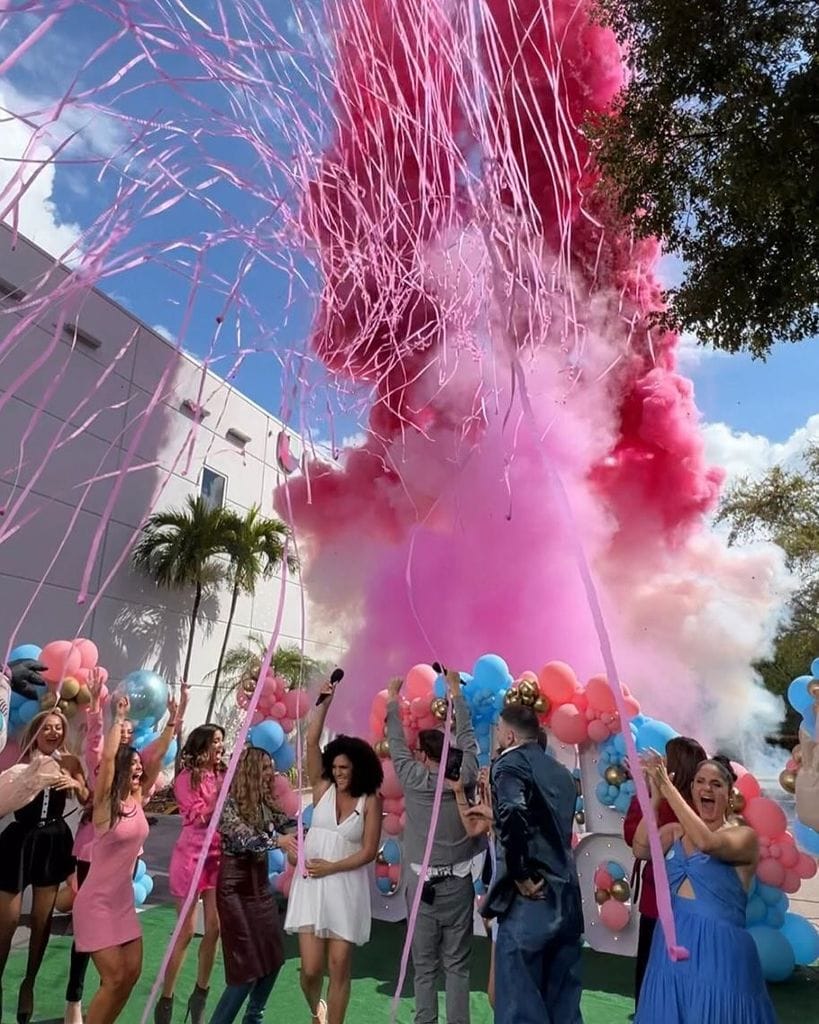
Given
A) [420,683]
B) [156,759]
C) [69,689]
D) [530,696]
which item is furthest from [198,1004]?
[420,683]

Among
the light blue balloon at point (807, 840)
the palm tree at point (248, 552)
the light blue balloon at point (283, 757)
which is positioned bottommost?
the light blue balloon at point (807, 840)

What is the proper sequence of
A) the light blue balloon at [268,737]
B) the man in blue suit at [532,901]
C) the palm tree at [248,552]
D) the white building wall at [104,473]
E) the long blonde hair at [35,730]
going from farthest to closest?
the palm tree at [248,552] → the white building wall at [104,473] → the light blue balloon at [268,737] → the long blonde hair at [35,730] → the man in blue suit at [532,901]

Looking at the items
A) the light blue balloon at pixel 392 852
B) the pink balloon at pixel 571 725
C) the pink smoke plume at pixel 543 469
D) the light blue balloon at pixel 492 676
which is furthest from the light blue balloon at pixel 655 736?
the pink smoke plume at pixel 543 469

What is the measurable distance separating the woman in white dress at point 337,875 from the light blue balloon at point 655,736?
251 centimetres

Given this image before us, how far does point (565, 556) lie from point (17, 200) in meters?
9.30

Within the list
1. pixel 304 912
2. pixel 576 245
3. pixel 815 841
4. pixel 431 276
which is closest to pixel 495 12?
pixel 576 245

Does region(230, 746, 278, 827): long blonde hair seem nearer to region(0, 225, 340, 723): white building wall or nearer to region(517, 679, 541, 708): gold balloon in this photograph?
region(517, 679, 541, 708): gold balloon

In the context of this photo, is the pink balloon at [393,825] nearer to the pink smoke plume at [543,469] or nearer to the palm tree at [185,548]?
the pink smoke plume at [543,469]

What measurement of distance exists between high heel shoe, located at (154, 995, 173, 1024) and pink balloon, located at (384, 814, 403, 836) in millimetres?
2515

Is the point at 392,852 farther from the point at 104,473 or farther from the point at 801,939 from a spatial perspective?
the point at 104,473

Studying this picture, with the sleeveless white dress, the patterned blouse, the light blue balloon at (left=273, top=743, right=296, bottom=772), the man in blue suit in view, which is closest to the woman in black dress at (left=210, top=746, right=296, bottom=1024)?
the patterned blouse

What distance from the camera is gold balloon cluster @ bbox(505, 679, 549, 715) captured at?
587cm

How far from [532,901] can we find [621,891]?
3.01 m

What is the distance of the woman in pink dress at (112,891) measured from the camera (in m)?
3.13
